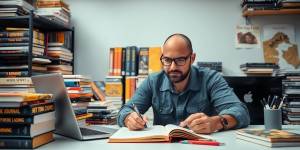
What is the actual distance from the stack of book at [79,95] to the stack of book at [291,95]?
65.9 inches

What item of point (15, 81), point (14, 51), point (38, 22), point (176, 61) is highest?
point (38, 22)

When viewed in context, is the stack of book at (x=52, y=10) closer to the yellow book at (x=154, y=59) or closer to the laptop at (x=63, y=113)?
the yellow book at (x=154, y=59)

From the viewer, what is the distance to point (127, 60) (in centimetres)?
282

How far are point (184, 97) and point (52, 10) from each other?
160 cm

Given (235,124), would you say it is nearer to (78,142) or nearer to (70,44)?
(78,142)

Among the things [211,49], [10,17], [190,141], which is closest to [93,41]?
[10,17]

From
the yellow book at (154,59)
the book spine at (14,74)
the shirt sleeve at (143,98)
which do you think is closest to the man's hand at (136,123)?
the shirt sleeve at (143,98)

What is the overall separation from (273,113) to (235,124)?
197 mm

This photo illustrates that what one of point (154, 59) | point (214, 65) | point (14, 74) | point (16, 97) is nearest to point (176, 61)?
point (16, 97)

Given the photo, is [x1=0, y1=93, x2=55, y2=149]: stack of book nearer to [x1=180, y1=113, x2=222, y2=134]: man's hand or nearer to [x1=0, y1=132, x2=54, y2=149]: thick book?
[x1=0, y1=132, x2=54, y2=149]: thick book

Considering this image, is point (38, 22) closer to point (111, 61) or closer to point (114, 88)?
point (111, 61)

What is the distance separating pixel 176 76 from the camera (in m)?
1.70

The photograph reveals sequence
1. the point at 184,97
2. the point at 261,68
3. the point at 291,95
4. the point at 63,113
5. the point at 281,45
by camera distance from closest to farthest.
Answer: the point at 63,113, the point at 184,97, the point at 291,95, the point at 261,68, the point at 281,45

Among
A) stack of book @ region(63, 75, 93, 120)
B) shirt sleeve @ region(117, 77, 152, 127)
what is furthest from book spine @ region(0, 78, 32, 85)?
shirt sleeve @ region(117, 77, 152, 127)
